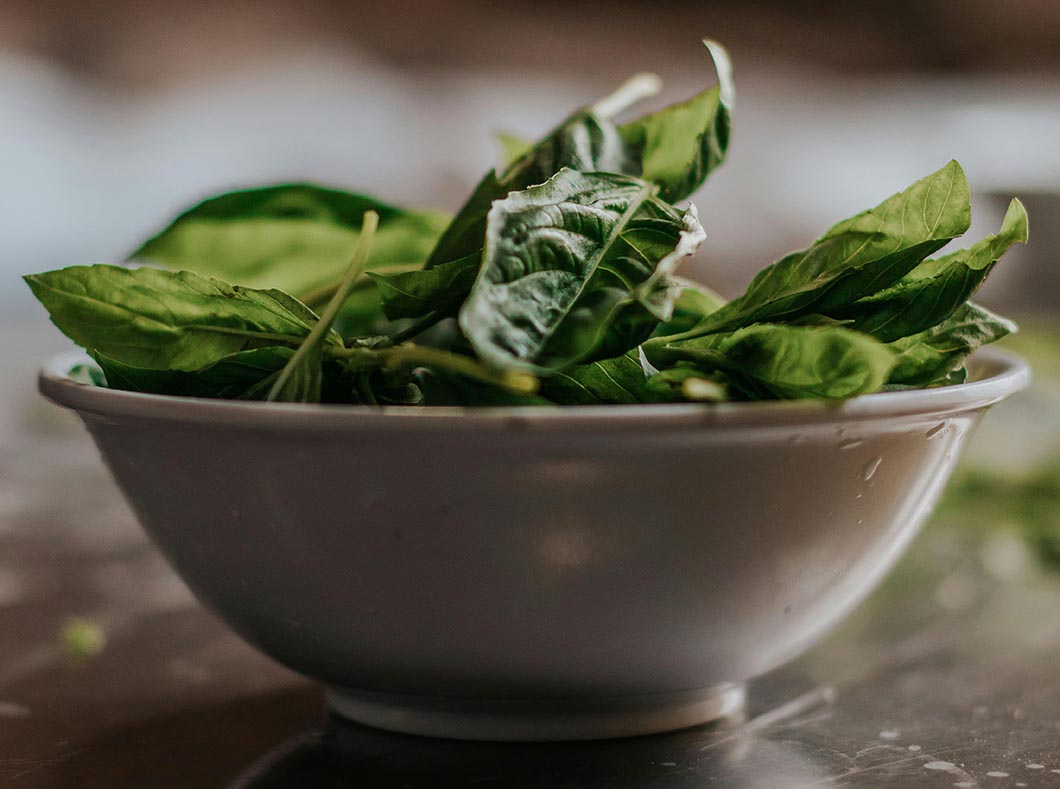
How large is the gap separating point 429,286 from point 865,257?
18 centimetres

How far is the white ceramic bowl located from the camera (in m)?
0.40

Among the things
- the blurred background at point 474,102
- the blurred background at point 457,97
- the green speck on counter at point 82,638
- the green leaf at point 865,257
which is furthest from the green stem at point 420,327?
the blurred background at point 457,97

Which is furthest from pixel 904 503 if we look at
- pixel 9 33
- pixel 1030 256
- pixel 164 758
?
pixel 9 33

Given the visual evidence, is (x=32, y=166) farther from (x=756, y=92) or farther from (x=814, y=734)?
(x=814, y=734)

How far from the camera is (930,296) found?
462 millimetres

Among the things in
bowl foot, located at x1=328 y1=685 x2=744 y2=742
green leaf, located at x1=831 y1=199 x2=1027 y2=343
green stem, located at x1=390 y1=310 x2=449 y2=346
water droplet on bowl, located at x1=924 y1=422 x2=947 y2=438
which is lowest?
bowl foot, located at x1=328 y1=685 x2=744 y2=742

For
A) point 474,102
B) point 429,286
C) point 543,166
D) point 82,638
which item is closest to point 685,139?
point 543,166

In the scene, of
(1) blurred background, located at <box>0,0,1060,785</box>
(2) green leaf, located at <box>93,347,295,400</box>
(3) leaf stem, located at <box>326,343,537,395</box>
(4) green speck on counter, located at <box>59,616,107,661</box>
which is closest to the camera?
(3) leaf stem, located at <box>326,343,537,395</box>

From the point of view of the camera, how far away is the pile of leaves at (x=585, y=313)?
1.31 feet

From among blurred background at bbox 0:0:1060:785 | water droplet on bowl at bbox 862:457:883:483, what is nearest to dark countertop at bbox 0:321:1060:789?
water droplet on bowl at bbox 862:457:883:483

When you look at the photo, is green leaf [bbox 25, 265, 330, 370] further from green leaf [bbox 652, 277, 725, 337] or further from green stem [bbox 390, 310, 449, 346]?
green leaf [bbox 652, 277, 725, 337]

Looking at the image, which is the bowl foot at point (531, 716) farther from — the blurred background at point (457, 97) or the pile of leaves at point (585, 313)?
the blurred background at point (457, 97)

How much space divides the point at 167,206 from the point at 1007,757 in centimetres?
296

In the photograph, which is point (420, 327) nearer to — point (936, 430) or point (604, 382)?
point (604, 382)
